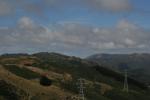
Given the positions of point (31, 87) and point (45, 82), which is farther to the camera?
point (45, 82)

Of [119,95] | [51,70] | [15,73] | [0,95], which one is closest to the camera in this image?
[0,95]

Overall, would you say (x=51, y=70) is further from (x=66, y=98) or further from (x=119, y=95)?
(x=66, y=98)

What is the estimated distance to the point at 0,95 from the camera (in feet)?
382

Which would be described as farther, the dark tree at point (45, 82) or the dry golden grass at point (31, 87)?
the dark tree at point (45, 82)

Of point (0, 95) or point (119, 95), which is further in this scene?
point (119, 95)

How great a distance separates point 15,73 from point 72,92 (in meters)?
24.3

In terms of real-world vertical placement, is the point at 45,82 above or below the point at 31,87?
above

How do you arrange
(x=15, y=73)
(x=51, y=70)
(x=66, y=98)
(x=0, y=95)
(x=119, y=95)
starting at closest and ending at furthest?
(x=0, y=95)
(x=66, y=98)
(x=15, y=73)
(x=119, y=95)
(x=51, y=70)

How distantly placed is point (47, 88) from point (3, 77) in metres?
16.1

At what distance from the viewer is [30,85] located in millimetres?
133000

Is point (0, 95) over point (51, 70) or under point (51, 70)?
under

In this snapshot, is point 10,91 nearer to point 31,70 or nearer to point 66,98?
point 66,98

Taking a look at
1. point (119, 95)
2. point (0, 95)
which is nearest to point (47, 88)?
point (0, 95)

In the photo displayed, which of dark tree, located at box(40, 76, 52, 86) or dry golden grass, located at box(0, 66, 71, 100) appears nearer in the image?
dry golden grass, located at box(0, 66, 71, 100)
